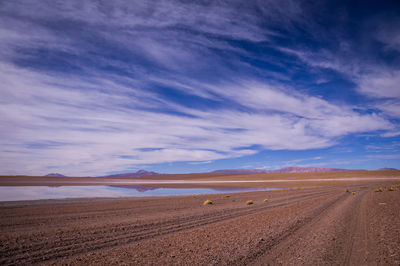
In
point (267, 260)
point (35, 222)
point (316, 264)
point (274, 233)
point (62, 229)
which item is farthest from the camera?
Answer: point (35, 222)

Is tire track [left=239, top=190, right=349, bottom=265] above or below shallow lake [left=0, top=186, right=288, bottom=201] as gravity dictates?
above

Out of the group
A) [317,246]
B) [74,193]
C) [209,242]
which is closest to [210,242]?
[209,242]

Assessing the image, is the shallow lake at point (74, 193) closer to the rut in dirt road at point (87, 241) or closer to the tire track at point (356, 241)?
the rut in dirt road at point (87, 241)

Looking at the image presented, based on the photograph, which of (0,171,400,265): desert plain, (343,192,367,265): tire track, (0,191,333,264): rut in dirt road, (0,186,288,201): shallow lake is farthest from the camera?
(0,186,288,201): shallow lake

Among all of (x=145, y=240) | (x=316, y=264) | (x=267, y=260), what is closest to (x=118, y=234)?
(x=145, y=240)

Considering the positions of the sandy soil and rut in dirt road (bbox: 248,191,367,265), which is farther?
the sandy soil

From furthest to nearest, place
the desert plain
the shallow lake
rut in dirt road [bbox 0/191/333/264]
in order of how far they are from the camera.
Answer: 1. the shallow lake
2. rut in dirt road [bbox 0/191/333/264]
3. the desert plain

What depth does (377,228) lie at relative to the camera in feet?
28.7

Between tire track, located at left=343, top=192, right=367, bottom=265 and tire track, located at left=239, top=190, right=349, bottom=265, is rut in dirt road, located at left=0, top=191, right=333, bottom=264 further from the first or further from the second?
tire track, located at left=343, top=192, right=367, bottom=265

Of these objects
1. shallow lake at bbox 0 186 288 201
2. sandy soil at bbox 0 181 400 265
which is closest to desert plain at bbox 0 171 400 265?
sandy soil at bbox 0 181 400 265

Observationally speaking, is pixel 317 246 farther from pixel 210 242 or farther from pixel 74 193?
pixel 74 193

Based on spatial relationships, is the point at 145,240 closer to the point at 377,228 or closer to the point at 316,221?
the point at 316,221

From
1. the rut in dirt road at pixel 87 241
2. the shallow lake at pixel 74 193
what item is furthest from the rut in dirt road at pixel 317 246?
the shallow lake at pixel 74 193

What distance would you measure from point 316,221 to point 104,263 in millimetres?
8814
